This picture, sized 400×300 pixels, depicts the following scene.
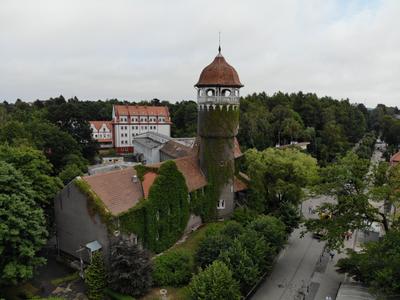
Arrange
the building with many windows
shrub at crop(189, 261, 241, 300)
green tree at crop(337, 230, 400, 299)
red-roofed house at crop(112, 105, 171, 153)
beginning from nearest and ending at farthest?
1. green tree at crop(337, 230, 400, 299)
2. shrub at crop(189, 261, 241, 300)
3. red-roofed house at crop(112, 105, 171, 153)
4. the building with many windows

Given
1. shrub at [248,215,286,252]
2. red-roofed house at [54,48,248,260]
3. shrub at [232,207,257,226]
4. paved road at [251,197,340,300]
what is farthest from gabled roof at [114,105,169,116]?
shrub at [248,215,286,252]

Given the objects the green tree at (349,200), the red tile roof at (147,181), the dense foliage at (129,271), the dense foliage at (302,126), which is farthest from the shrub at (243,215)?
the dense foliage at (302,126)

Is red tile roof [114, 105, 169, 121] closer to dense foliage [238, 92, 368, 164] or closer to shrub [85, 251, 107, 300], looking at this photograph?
dense foliage [238, 92, 368, 164]

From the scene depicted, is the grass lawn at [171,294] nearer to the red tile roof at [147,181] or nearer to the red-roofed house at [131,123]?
the red tile roof at [147,181]

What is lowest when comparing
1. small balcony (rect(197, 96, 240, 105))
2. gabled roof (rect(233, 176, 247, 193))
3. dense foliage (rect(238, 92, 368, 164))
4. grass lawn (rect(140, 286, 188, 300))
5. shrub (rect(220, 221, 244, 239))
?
grass lawn (rect(140, 286, 188, 300))

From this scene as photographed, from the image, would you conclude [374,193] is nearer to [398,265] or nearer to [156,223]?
[398,265]

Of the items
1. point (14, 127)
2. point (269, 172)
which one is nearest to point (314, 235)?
point (269, 172)
